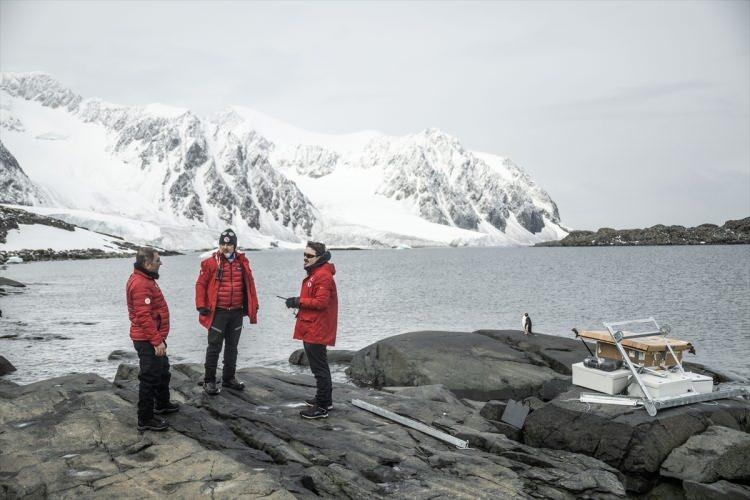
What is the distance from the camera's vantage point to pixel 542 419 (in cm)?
1140

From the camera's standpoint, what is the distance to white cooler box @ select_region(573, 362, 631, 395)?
11586 millimetres

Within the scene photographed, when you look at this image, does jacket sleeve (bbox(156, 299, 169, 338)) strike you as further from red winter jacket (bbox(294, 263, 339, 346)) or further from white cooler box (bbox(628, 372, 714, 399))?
white cooler box (bbox(628, 372, 714, 399))

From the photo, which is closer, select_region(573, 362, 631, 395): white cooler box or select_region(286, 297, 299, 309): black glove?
select_region(286, 297, 299, 309): black glove

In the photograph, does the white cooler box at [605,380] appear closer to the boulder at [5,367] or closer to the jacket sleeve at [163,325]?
the jacket sleeve at [163,325]

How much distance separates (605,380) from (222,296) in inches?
317

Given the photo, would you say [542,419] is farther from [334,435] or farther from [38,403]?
[38,403]

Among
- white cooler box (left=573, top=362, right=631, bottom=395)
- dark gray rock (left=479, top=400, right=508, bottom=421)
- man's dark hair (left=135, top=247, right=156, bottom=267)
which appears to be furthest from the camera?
dark gray rock (left=479, top=400, right=508, bottom=421)

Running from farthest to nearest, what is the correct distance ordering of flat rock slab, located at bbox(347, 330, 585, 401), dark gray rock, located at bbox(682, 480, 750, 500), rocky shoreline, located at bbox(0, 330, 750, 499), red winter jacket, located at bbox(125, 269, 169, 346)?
1. flat rock slab, located at bbox(347, 330, 585, 401)
2. red winter jacket, located at bbox(125, 269, 169, 346)
3. dark gray rock, located at bbox(682, 480, 750, 500)
4. rocky shoreline, located at bbox(0, 330, 750, 499)

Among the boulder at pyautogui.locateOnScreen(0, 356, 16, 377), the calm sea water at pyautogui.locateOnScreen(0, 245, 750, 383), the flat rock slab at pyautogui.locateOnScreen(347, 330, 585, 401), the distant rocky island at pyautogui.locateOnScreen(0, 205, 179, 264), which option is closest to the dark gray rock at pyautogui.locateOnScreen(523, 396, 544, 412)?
the flat rock slab at pyautogui.locateOnScreen(347, 330, 585, 401)

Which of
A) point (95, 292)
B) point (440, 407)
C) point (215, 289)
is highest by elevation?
point (215, 289)

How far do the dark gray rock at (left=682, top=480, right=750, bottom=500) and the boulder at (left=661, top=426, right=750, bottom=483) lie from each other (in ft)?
0.62

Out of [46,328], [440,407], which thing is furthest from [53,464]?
[46,328]

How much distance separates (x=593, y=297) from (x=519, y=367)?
38077 millimetres

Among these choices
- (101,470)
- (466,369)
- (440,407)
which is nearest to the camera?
(101,470)
